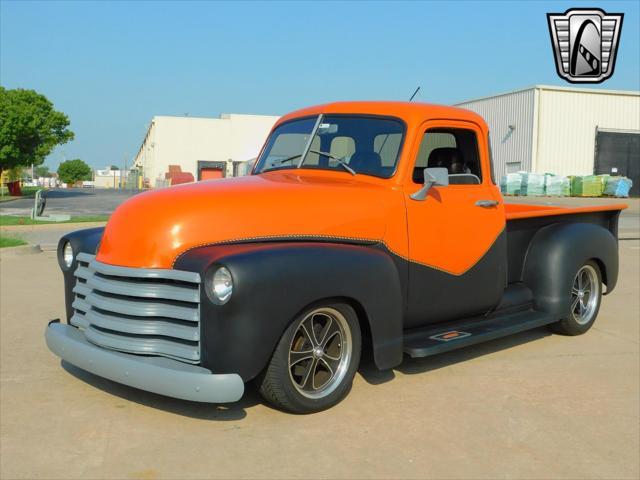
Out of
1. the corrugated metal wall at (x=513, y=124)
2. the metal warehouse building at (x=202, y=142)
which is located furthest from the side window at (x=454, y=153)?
the metal warehouse building at (x=202, y=142)

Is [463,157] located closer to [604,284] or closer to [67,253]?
[604,284]

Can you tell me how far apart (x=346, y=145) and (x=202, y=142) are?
72868 mm

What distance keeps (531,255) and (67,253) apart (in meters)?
3.78

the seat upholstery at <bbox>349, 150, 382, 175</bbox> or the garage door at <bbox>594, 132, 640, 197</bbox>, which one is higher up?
the garage door at <bbox>594, 132, 640, 197</bbox>

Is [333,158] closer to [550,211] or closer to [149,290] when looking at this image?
[149,290]

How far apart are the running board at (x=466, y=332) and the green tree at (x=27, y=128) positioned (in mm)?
42108

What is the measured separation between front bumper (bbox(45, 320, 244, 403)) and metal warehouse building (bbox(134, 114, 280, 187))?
227ft

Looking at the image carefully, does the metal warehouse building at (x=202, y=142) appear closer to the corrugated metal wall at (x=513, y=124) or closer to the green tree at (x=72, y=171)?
the corrugated metal wall at (x=513, y=124)

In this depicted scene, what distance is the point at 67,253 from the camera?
16.7ft

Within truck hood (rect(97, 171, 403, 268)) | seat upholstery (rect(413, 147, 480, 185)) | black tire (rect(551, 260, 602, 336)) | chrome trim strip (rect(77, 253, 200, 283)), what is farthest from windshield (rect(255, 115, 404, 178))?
black tire (rect(551, 260, 602, 336))

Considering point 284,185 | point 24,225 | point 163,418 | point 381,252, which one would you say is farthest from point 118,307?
point 24,225

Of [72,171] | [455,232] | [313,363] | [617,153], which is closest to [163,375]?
[313,363]

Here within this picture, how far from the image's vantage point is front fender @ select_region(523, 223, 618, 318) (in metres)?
5.82

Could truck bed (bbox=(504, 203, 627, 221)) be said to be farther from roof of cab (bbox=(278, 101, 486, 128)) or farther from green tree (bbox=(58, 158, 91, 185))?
green tree (bbox=(58, 158, 91, 185))
